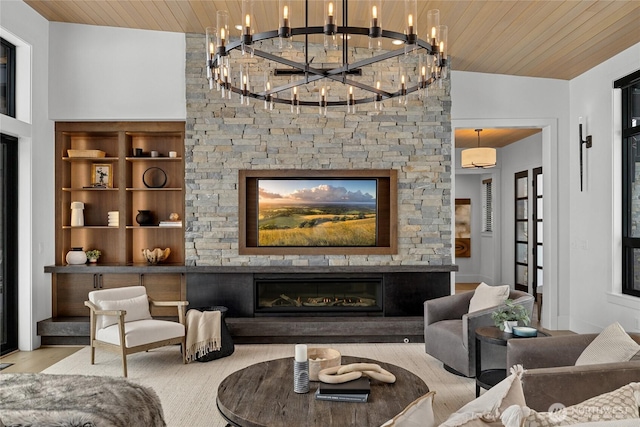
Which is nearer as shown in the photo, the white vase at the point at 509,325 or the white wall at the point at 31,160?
the white vase at the point at 509,325

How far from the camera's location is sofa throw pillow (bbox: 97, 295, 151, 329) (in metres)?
4.82

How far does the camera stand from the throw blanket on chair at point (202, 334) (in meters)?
4.95

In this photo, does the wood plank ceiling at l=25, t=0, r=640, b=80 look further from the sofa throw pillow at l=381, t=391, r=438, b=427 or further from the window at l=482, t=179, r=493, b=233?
the window at l=482, t=179, r=493, b=233

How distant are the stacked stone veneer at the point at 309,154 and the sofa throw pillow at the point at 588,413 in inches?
169

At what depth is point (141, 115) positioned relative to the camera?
596 centimetres

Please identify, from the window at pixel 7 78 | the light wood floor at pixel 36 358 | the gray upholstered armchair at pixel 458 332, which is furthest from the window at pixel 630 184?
the window at pixel 7 78

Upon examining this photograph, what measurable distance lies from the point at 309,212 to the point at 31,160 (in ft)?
10.1

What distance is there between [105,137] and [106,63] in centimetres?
92

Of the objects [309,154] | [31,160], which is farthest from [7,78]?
[309,154]

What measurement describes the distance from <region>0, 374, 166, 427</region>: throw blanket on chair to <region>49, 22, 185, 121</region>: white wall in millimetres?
3806

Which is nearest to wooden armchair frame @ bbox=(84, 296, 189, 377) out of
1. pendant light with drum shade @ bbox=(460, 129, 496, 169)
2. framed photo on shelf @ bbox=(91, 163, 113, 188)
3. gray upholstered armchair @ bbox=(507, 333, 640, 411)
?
framed photo on shelf @ bbox=(91, 163, 113, 188)

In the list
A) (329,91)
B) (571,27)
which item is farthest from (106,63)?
(571,27)

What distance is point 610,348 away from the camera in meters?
2.81

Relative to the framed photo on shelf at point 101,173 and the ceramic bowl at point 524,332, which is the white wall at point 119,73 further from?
the ceramic bowl at point 524,332
